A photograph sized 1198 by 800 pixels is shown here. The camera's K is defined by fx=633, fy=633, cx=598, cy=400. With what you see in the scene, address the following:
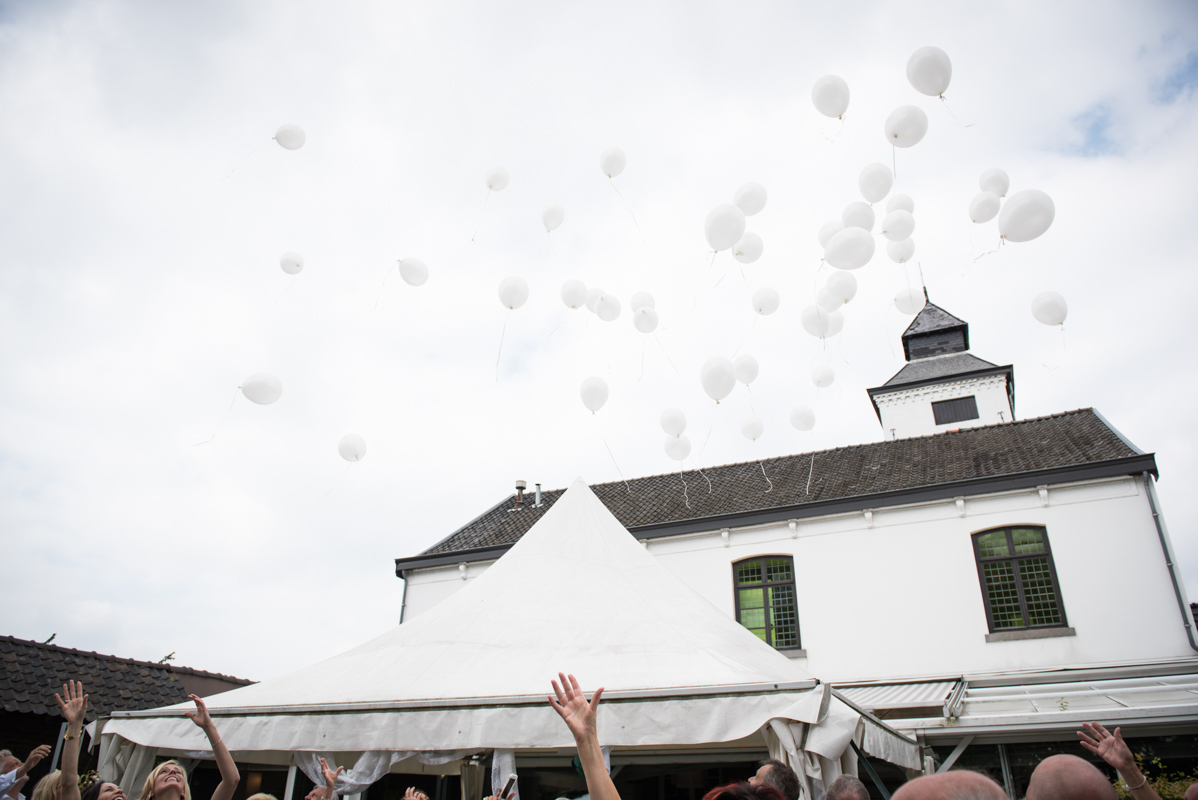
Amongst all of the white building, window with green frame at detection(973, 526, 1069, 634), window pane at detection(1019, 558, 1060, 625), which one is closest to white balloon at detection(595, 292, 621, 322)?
the white building

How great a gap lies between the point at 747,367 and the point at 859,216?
2419 mm

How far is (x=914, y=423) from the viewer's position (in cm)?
2283

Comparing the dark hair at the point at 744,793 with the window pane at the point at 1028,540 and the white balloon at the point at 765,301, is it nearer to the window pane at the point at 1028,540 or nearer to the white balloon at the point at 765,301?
the white balloon at the point at 765,301

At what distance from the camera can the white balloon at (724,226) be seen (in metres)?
6.50

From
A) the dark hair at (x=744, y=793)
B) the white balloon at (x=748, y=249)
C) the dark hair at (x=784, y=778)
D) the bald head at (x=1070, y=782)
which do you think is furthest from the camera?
the white balloon at (x=748, y=249)

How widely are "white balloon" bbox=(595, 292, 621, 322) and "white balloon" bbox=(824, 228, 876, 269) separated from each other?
106 inches

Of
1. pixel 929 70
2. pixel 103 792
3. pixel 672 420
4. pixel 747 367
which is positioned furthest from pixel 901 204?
pixel 103 792

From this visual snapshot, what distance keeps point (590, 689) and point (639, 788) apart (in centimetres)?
444

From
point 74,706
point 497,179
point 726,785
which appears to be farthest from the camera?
point 497,179

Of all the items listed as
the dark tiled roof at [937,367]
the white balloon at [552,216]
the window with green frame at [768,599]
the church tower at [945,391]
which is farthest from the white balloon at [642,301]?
the dark tiled roof at [937,367]

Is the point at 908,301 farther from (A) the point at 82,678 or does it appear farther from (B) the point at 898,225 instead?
(A) the point at 82,678

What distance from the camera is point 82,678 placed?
10.7 metres

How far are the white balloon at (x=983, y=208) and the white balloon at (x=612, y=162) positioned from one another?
3726 mm

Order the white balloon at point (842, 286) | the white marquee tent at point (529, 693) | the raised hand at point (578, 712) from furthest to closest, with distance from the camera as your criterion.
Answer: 1. the white balloon at point (842, 286)
2. the white marquee tent at point (529, 693)
3. the raised hand at point (578, 712)
